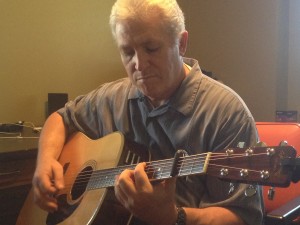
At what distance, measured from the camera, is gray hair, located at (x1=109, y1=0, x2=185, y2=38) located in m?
1.15

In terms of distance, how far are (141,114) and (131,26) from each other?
12.1 inches

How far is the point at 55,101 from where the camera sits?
2211 mm

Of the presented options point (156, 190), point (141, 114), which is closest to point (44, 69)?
point (141, 114)

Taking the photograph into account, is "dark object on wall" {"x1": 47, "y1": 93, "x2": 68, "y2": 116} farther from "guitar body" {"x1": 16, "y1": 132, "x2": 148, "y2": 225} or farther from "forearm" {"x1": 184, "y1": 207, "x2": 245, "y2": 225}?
"forearm" {"x1": 184, "y1": 207, "x2": 245, "y2": 225}

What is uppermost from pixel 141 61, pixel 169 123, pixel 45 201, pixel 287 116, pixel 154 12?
pixel 154 12

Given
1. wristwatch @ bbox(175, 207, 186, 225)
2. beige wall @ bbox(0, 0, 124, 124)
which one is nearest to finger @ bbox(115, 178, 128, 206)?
wristwatch @ bbox(175, 207, 186, 225)

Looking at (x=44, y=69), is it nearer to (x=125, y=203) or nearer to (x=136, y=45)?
(x=136, y=45)

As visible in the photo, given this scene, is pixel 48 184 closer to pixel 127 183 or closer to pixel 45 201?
pixel 45 201

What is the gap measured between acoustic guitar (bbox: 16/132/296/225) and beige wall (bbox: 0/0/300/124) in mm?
806

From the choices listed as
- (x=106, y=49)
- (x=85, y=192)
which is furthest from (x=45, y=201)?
(x=106, y=49)

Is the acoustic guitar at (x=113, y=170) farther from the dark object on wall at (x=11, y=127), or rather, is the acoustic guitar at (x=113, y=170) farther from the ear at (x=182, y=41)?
the dark object on wall at (x=11, y=127)

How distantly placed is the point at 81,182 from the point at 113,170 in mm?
155

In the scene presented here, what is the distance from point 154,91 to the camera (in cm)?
120

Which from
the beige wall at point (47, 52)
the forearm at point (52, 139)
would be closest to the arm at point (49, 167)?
the forearm at point (52, 139)
